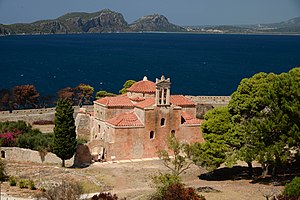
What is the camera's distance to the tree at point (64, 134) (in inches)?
1455

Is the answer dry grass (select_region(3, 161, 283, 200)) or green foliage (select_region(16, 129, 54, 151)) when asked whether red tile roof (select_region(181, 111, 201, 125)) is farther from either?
green foliage (select_region(16, 129, 54, 151))

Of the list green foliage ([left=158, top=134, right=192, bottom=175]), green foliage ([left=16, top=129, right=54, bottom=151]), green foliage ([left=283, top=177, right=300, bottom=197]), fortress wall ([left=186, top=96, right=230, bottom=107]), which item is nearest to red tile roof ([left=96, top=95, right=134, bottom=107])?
green foliage ([left=16, top=129, right=54, bottom=151])

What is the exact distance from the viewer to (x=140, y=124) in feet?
132

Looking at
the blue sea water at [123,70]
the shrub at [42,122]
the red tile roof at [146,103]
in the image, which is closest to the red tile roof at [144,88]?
the red tile roof at [146,103]

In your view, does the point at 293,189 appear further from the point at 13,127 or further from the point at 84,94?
the point at 84,94

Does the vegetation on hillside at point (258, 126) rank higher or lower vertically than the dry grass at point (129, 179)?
higher

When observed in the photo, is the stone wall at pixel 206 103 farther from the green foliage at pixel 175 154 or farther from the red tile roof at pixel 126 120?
the green foliage at pixel 175 154

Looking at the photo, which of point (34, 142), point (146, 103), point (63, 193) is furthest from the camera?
point (34, 142)

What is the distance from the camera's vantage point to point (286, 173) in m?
32.2

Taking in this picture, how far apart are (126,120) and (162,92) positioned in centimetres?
378

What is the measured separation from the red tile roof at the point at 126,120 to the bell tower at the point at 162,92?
2.27 m

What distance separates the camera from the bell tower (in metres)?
39.9

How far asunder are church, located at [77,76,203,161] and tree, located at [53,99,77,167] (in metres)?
2.17

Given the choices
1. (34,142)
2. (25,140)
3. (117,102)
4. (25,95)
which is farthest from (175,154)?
(25,95)
